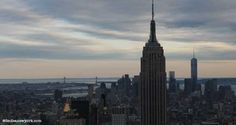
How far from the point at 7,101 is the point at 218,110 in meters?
38.0

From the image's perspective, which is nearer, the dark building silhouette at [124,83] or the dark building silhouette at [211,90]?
the dark building silhouette at [124,83]

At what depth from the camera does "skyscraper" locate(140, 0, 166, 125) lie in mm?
62250

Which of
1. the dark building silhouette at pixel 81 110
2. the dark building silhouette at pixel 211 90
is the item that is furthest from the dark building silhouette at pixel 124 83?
the dark building silhouette at pixel 81 110

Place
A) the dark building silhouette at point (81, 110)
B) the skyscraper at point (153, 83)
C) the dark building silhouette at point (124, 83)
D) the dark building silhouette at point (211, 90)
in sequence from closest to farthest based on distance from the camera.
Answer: the dark building silhouette at point (81, 110)
the skyscraper at point (153, 83)
the dark building silhouette at point (124, 83)
the dark building silhouette at point (211, 90)

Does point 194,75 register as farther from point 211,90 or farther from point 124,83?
point 124,83

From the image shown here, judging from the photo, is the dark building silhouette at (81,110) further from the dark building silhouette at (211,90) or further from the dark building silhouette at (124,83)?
the dark building silhouette at (211,90)

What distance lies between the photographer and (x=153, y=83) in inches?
2518

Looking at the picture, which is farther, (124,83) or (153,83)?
(124,83)

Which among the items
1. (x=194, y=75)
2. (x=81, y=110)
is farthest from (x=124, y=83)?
(x=81, y=110)

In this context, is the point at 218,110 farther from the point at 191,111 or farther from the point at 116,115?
the point at 116,115

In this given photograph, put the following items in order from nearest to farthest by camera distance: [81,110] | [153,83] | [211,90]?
[81,110], [153,83], [211,90]

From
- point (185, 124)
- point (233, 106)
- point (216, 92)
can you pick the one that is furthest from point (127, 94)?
point (216, 92)

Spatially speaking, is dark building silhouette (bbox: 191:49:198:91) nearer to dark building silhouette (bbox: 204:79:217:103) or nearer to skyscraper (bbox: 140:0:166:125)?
dark building silhouette (bbox: 204:79:217:103)

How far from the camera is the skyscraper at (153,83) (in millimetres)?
62250
